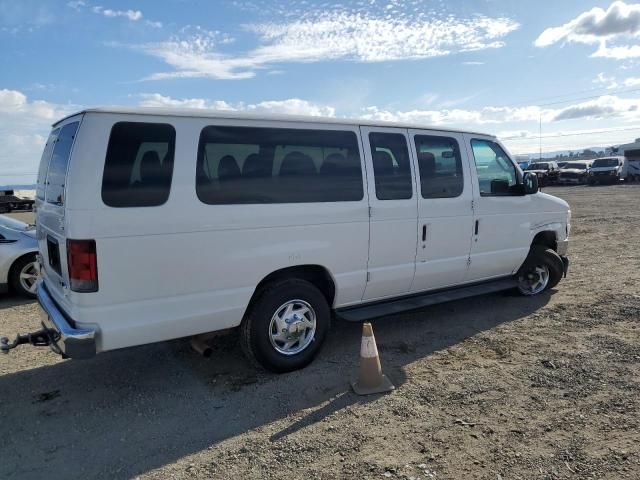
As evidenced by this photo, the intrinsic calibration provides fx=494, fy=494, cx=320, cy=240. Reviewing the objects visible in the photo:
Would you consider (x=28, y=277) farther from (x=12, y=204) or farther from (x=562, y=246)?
(x=12, y=204)

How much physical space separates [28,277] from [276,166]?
206 inches

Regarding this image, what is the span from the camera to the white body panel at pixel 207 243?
3.46 m

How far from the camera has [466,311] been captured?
623 centimetres

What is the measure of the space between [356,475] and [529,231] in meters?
4.39

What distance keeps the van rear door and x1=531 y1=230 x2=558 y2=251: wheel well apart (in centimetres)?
564

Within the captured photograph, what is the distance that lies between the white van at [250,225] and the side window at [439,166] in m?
0.02

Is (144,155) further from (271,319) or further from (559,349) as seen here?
(559,349)

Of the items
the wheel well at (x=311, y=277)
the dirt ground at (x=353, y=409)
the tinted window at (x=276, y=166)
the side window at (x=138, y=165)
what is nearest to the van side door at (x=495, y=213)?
the dirt ground at (x=353, y=409)

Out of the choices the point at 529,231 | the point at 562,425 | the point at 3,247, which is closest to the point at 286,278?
the point at 562,425

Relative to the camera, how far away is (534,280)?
6.75 meters

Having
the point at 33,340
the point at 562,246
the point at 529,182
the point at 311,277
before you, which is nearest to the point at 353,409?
the point at 311,277

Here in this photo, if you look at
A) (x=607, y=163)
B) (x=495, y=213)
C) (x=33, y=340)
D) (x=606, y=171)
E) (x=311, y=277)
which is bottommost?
(x=33, y=340)

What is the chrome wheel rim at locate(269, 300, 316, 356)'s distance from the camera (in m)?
4.33

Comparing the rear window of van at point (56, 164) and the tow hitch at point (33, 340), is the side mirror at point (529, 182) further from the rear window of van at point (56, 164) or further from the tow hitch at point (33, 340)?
the tow hitch at point (33, 340)
